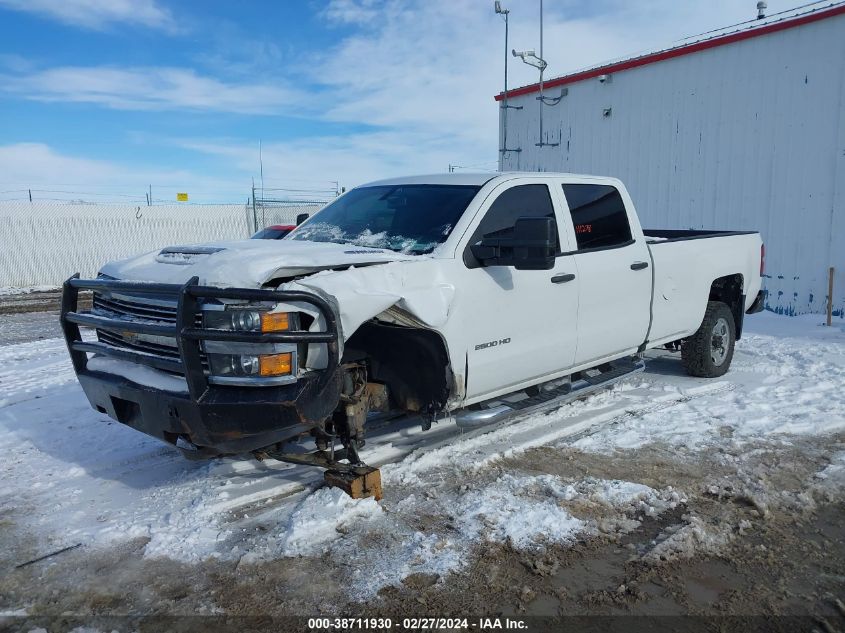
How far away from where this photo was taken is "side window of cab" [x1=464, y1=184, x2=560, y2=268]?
456 cm

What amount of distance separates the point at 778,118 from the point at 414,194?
32.7ft

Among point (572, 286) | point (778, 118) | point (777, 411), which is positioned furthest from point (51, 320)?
point (778, 118)

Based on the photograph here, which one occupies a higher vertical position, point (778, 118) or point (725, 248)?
point (778, 118)

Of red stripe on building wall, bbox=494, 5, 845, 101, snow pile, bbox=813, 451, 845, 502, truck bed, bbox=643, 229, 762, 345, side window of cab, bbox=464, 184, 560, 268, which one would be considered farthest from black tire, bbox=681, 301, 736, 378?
red stripe on building wall, bbox=494, 5, 845, 101

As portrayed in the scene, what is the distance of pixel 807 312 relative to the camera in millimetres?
12258

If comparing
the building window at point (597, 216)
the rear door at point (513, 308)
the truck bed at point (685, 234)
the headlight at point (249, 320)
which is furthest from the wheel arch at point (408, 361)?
the truck bed at point (685, 234)

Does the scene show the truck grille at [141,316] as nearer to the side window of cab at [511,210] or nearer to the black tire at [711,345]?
the side window of cab at [511,210]

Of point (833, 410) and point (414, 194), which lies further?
point (833, 410)

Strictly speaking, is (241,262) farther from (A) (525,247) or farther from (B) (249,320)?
(A) (525,247)

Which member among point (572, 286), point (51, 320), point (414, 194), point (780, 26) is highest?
point (780, 26)

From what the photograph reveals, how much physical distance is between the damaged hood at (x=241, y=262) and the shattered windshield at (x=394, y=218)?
0.28 m

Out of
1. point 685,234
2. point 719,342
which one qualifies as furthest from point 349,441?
point 685,234

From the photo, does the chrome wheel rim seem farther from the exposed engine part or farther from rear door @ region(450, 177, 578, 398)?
the exposed engine part

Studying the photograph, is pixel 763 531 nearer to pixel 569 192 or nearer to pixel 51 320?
pixel 569 192
